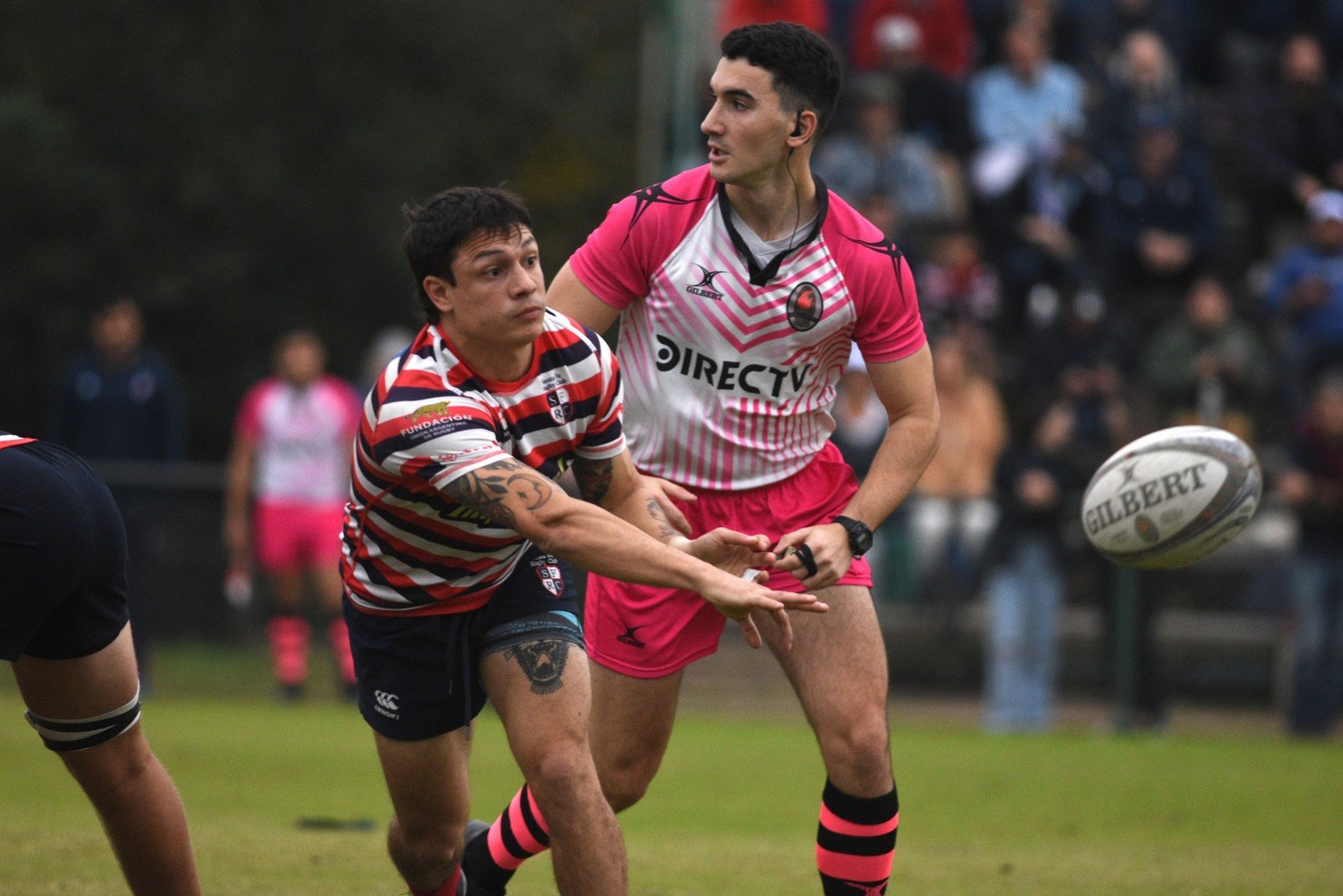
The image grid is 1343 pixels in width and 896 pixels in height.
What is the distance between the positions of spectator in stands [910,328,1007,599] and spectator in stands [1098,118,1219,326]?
2.35 m

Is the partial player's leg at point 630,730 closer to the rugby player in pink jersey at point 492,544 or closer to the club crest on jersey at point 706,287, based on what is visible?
the rugby player in pink jersey at point 492,544

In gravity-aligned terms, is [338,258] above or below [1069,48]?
below

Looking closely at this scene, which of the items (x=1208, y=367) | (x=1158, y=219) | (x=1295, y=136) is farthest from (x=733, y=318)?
(x=1295, y=136)

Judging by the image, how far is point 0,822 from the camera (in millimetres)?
7727

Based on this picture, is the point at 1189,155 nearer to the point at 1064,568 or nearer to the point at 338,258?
the point at 1064,568

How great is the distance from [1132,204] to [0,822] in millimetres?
10256

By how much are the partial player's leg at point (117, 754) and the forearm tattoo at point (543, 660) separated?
1031mm

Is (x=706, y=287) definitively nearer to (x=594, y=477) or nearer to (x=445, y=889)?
(x=594, y=477)

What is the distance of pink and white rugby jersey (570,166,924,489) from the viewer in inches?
223

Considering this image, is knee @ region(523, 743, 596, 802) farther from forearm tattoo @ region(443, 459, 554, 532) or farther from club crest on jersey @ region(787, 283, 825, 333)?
club crest on jersey @ region(787, 283, 825, 333)

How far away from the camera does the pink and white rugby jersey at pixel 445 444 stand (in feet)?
16.0

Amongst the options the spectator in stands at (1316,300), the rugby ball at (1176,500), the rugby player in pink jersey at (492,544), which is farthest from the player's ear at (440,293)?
the spectator in stands at (1316,300)

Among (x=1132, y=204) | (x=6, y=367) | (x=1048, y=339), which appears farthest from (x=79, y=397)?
(x=1132, y=204)

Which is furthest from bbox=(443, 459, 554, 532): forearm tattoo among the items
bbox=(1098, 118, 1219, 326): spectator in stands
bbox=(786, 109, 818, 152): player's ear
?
bbox=(1098, 118, 1219, 326): spectator in stands
